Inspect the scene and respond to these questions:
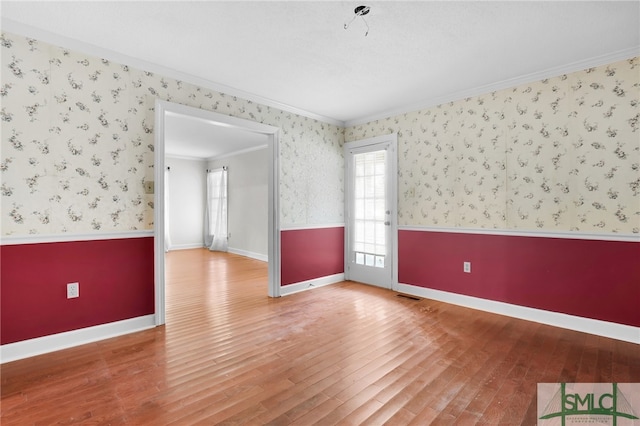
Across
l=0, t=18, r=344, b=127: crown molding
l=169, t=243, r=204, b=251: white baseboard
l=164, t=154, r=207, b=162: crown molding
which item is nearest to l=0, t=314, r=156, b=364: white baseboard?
l=0, t=18, r=344, b=127: crown molding

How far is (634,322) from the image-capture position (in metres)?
2.75

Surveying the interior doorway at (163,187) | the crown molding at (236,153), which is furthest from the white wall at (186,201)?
the interior doorway at (163,187)

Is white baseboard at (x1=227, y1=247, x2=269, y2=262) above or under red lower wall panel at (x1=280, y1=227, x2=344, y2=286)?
under

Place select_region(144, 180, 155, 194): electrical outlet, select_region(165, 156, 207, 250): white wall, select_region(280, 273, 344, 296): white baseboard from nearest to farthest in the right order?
select_region(144, 180, 155, 194): electrical outlet, select_region(280, 273, 344, 296): white baseboard, select_region(165, 156, 207, 250): white wall

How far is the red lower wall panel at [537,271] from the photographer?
111 inches

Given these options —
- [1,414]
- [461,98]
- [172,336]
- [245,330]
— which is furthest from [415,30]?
[1,414]

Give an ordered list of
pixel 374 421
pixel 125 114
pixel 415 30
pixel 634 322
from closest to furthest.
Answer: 1. pixel 374 421
2. pixel 415 30
3. pixel 634 322
4. pixel 125 114

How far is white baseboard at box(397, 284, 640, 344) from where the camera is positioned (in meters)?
2.80

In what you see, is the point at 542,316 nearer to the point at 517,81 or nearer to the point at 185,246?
the point at 517,81

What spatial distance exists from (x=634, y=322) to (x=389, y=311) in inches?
85.4

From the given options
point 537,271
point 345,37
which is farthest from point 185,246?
point 537,271

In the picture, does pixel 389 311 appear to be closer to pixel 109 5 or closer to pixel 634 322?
pixel 634 322

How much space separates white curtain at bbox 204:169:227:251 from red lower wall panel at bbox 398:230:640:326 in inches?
219

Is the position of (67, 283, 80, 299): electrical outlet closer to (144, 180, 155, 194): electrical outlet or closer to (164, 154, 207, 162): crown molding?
(144, 180, 155, 194): electrical outlet
